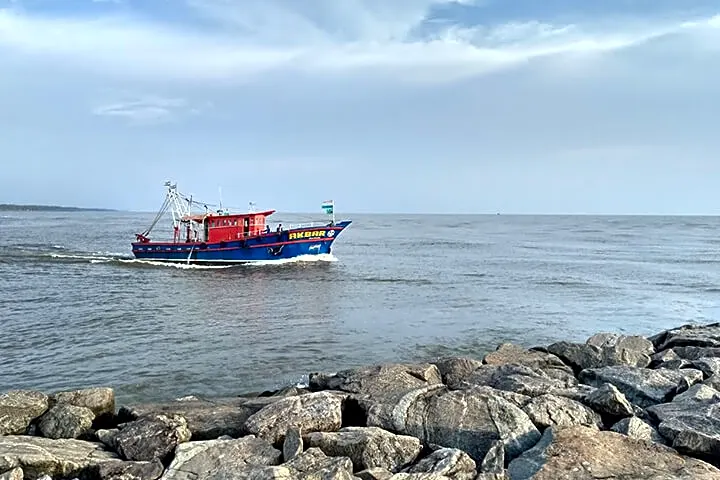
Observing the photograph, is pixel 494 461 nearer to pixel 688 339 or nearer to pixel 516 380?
pixel 516 380

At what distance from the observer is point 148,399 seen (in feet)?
35.0

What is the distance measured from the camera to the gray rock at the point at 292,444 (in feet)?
20.1

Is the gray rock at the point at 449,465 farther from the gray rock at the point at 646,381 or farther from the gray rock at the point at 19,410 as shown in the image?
the gray rock at the point at 19,410

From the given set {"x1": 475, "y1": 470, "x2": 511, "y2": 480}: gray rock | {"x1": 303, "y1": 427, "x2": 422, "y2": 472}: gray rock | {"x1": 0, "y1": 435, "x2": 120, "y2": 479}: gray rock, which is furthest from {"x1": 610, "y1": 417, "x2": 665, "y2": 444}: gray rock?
{"x1": 0, "y1": 435, "x2": 120, "y2": 479}: gray rock

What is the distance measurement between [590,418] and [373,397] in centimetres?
267

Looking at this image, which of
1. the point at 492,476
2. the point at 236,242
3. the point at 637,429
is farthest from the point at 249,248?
the point at 492,476

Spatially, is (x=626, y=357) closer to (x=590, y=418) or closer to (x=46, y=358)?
(x=590, y=418)

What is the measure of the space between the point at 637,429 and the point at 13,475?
20.4ft

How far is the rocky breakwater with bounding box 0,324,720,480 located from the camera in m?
5.59

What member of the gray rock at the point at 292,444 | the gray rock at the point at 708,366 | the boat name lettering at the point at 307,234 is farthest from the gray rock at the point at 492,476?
the boat name lettering at the point at 307,234

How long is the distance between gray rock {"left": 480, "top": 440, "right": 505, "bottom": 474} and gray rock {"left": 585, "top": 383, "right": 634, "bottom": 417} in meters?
1.87

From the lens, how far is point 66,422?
7.71 metres

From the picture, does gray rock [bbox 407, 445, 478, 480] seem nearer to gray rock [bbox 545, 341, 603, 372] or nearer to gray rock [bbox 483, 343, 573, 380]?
gray rock [bbox 483, 343, 573, 380]

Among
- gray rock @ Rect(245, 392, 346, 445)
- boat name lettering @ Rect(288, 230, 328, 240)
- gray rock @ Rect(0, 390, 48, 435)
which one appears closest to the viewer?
gray rock @ Rect(245, 392, 346, 445)
